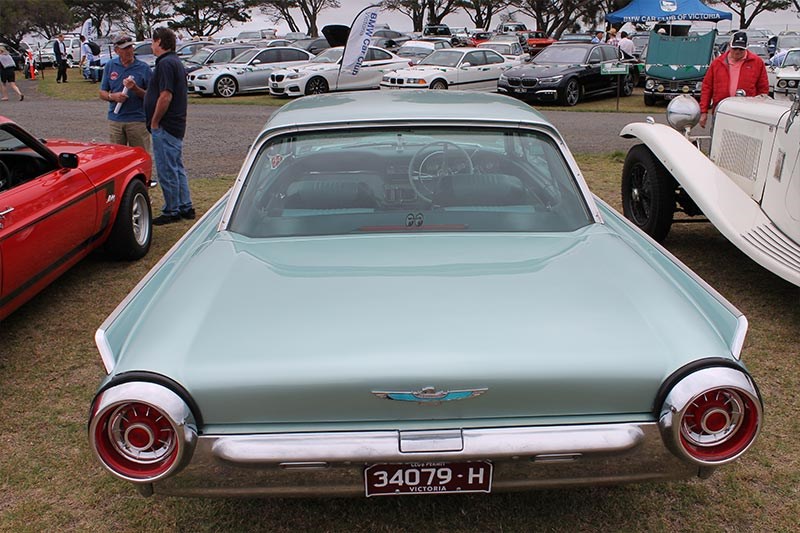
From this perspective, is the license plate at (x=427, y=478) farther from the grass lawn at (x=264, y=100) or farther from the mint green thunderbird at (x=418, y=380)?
the grass lawn at (x=264, y=100)

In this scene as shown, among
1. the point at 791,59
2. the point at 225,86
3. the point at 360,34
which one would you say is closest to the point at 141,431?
the point at 360,34

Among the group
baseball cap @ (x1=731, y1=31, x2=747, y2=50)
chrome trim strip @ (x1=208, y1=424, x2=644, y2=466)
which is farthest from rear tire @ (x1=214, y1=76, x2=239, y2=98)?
chrome trim strip @ (x1=208, y1=424, x2=644, y2=466)

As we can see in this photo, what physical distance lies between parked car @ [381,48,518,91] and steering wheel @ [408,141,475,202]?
13.9 meters

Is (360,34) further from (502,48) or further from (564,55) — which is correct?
(502,48)

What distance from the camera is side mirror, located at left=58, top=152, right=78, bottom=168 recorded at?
4.53 m

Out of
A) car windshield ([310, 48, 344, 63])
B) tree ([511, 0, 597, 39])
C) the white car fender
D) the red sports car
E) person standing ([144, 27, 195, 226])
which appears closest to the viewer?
the red sports car

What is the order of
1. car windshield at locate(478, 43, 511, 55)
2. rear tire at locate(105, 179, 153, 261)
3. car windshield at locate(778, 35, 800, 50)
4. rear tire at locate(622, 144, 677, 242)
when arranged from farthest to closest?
1. car windshield at locate(778, 35, 800, 50)
2. car windshield at locate(478, 43, 511, 55)
3. rear tire at locate(622, 144, 677, 242)
4. rear tire at locate(105, 179, 153, 261)

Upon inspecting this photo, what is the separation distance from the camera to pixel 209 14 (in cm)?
6047

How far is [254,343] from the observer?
6.83ft

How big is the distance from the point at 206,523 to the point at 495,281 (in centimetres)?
134

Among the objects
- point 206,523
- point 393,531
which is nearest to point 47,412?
point 206,523

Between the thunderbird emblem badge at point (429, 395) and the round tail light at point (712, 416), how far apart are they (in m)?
0.53

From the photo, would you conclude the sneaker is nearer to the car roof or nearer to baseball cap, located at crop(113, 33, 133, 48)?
baseball cap, located at crop(113, 33, 133, 48)

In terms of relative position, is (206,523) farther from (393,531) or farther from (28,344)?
(28,344)
